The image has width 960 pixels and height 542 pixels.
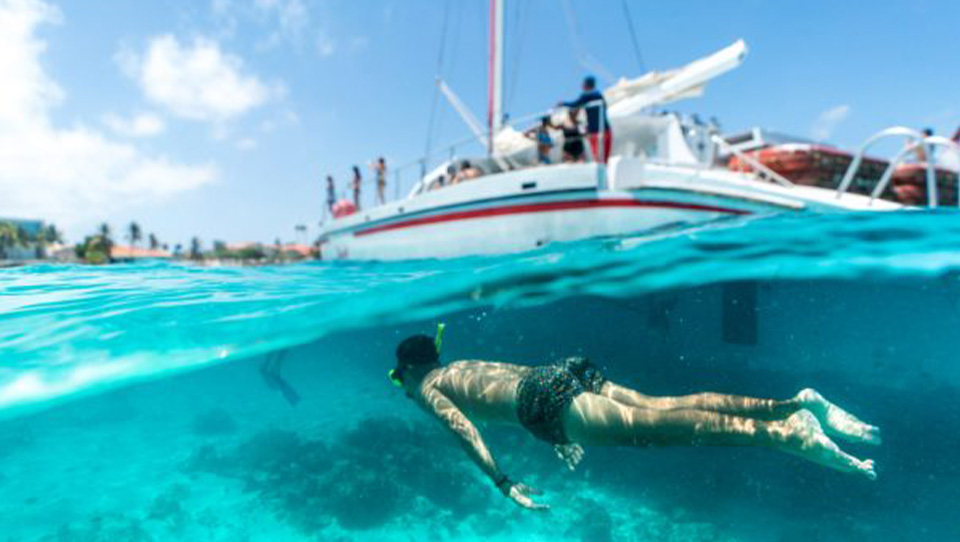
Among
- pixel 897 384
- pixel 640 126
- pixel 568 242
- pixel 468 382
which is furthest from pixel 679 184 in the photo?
pixel 897 384

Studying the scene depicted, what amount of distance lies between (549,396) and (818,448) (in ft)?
6.44

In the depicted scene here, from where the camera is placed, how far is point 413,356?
463 cm

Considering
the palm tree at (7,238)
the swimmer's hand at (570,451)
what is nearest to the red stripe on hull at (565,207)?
the swimmer's hand at (570,451)

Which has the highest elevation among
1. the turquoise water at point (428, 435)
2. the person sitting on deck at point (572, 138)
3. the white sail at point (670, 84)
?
the white sail at point (670, 84)

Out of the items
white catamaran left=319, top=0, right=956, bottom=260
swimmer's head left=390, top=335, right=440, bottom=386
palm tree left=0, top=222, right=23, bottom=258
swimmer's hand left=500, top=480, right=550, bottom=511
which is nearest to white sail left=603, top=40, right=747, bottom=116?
white catamaran left=319, top=0, right=956, bottom=260

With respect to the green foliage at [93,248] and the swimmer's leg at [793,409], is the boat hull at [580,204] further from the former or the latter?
the green foliage at [93,248]

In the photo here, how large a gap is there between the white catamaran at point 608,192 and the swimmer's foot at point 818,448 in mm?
3423

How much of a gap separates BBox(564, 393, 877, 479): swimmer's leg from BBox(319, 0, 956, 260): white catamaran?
11.5 ft

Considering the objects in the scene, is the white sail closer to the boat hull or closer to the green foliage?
the boat hull

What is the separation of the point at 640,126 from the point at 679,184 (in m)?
4.02

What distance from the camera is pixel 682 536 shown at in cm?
531

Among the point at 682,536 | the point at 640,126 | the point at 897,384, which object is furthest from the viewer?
the point at 897,384

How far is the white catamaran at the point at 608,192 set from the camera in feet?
21.9

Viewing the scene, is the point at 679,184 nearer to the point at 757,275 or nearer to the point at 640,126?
the point at 757,275
